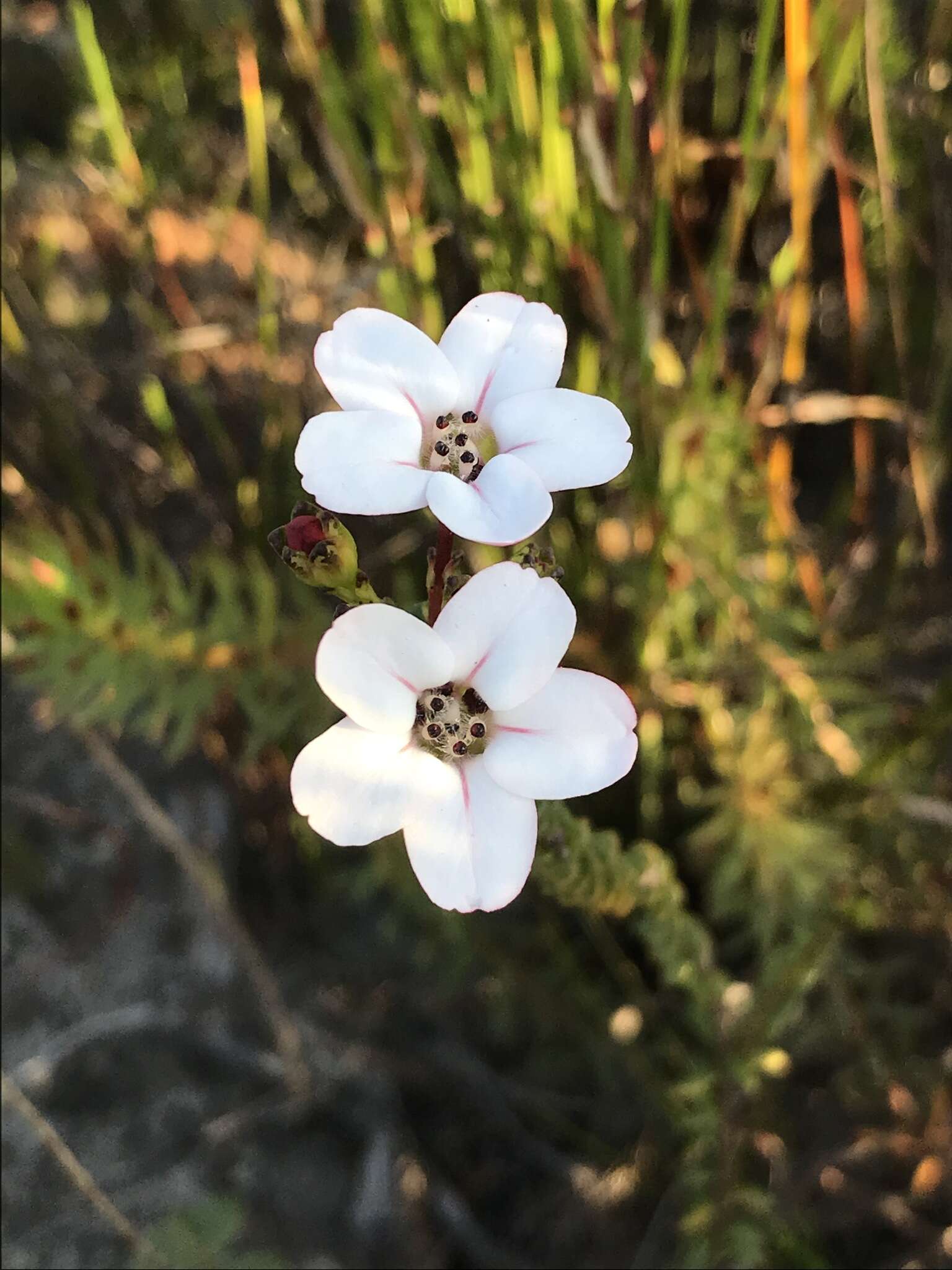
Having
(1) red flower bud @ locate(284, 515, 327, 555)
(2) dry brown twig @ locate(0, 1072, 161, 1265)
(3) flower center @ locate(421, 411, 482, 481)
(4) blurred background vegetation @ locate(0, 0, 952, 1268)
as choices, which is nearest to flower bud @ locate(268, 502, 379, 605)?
(1) red flower bud @ locate(284, 515, 327, 555)

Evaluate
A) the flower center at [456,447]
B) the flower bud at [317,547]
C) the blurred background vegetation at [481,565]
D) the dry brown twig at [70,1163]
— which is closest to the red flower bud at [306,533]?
the flower bud at [317,547]

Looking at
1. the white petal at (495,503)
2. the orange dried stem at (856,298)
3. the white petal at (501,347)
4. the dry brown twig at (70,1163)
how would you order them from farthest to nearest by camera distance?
the orange dried stem at (856,298), the dry brown twig at (70,1163), the white petal at (501,347), the white petal at (495,503)

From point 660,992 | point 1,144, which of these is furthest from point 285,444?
point 660,992

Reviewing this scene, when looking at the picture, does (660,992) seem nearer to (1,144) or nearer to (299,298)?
(299,298)

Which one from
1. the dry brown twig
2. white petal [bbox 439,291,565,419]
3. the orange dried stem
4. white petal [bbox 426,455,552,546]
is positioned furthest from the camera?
the orange dried stem

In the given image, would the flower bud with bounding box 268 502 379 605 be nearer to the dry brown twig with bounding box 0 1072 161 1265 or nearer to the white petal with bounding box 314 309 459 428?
the white petal with bounding box 314 309 459 428

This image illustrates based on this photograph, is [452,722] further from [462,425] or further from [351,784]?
[462,425]

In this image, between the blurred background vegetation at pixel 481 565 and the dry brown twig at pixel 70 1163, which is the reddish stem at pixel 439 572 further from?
the dry brown twig at pixel 70 1163
